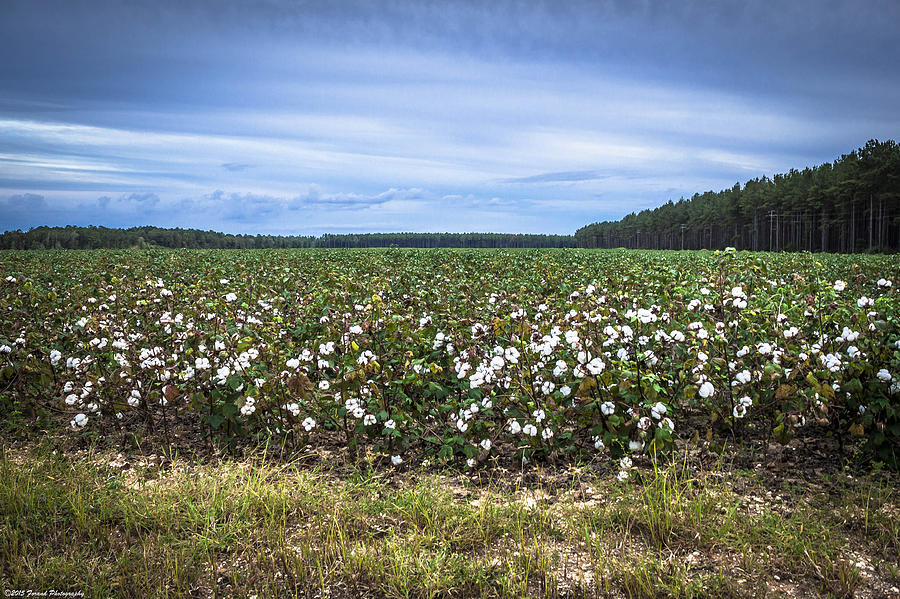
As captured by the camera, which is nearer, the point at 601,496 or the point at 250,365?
the point at 601,496

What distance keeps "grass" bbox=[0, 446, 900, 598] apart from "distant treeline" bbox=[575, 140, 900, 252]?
216ft

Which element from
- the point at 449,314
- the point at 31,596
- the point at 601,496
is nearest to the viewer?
the point at 31,596

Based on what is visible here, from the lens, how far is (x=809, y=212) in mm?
73562

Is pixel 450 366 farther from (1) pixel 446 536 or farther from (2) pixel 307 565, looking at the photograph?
(2) pixel 307 565

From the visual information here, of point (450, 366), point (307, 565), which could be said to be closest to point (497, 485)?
point (450, 366)

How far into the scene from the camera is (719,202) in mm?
97250

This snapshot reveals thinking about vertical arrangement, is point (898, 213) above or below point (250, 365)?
above

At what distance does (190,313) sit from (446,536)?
5249 millimetres

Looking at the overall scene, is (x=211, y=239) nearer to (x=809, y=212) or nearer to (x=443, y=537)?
(x=809, y=212)

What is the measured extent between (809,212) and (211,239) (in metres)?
97.4

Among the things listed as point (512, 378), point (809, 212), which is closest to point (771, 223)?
point (809, 212)

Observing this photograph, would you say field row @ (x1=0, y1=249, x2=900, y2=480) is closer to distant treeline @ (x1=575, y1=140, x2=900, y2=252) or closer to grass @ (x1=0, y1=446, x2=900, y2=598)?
grass @ (x1=0, y1=446, x2=900, y2=598)

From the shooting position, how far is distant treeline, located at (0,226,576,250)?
66.5 metres

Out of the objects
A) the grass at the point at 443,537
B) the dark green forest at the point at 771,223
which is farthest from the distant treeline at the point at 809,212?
the grass at the point at 443,537
